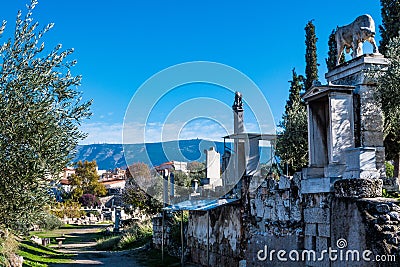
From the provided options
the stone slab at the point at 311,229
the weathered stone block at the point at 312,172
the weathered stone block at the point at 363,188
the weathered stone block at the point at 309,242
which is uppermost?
the weathered stone block at the point at 312,172

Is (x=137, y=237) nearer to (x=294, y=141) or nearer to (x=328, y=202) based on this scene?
(x=294, y=141)

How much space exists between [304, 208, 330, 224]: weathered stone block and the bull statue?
5015 millimetres

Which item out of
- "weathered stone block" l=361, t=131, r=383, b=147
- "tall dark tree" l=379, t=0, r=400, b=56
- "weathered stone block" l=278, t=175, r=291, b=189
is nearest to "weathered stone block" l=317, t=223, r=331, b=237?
"weathered stone block" l=278, t=175, r=291, b=189

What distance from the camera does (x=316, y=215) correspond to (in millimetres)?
9445

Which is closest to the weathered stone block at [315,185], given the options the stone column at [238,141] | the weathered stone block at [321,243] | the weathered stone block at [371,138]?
the weathered stone block at [321,243]

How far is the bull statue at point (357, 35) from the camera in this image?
11.9 m

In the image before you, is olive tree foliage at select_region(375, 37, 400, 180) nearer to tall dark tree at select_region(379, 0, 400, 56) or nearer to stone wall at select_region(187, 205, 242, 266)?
stone wall at select_region(187, 205, 242, 266)

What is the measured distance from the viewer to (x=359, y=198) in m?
8.12

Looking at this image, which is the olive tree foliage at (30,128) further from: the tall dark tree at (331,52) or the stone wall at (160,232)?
the tall dark tree at (331,52)

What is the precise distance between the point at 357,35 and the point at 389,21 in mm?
8634

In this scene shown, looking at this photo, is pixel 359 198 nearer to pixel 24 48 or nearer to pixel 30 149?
pixel 30 149

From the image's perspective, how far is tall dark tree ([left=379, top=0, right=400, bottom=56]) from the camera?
19203mm

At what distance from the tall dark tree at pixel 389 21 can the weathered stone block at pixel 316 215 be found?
39.0ft

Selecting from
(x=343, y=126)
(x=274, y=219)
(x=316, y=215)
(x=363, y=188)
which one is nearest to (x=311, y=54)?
(x=343, y=126)
